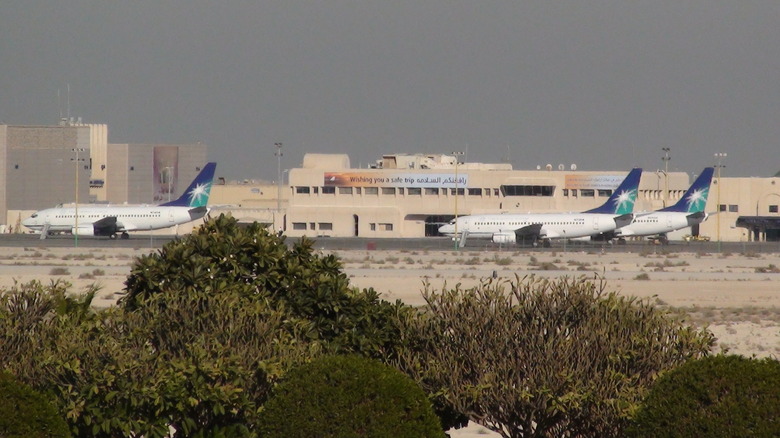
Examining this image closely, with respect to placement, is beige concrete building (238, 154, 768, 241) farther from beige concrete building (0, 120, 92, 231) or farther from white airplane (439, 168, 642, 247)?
beige concrete building (0, 120, 92, 231)

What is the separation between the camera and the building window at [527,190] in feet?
348

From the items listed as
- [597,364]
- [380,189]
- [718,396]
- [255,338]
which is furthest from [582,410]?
[380,189]

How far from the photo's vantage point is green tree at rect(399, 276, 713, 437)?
12102mm

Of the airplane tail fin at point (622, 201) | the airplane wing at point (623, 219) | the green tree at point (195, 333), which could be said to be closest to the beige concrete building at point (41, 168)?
the airplane tail fin at point (622, 201)

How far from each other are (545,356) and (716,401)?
9.11 feet

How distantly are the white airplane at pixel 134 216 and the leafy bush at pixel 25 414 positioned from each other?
76884 millimetres

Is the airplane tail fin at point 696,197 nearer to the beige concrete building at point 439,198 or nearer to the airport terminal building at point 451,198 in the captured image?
the airport terminal building at point 451,198

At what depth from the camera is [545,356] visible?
40.2 ft

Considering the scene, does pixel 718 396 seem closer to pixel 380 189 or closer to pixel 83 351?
pixel 83 351

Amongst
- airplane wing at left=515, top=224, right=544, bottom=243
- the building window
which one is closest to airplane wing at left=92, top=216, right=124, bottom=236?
airplane wing at left=515, top=224, right=544, bottom=243

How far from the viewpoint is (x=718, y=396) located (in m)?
9.75

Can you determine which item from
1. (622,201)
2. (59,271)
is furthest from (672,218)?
(59,271)

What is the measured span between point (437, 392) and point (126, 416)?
3411 mm

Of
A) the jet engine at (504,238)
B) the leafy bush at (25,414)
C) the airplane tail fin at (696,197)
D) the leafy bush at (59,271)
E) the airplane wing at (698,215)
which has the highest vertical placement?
the airplane tail fin at (696,197)
